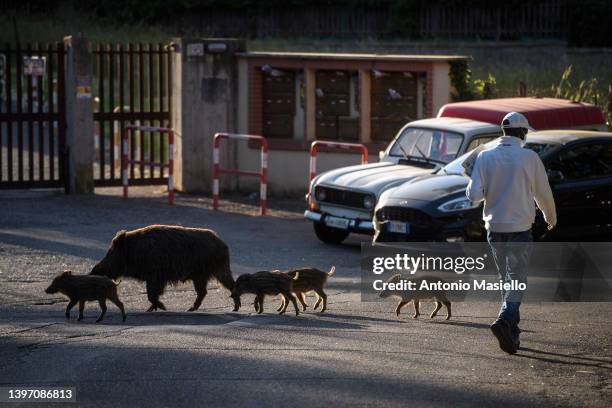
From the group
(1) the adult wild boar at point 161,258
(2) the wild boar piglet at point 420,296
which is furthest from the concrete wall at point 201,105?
(2) the wild boar piglet at point 420,296

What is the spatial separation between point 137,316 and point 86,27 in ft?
131

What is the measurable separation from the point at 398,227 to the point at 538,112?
3.72m

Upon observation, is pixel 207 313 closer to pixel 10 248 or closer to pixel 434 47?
pixel 10 248

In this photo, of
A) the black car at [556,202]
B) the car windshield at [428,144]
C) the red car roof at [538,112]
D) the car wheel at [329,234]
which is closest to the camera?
the black car at [556,202]

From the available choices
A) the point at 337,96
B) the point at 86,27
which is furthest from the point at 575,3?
the point at 337,96

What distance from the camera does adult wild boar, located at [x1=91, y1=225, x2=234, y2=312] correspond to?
1173cm

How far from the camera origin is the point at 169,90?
2288 centimetres

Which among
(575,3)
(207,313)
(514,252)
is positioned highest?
(575,3)

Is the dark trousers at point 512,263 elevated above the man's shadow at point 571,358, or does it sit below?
above

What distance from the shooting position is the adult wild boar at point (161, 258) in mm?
11734

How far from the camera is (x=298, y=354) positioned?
935 centimetres

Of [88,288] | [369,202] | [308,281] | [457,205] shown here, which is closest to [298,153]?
[369,202]

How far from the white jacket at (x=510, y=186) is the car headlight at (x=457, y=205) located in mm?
5009

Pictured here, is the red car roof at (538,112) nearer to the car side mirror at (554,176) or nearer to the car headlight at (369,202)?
the car headlight at (369,202)
